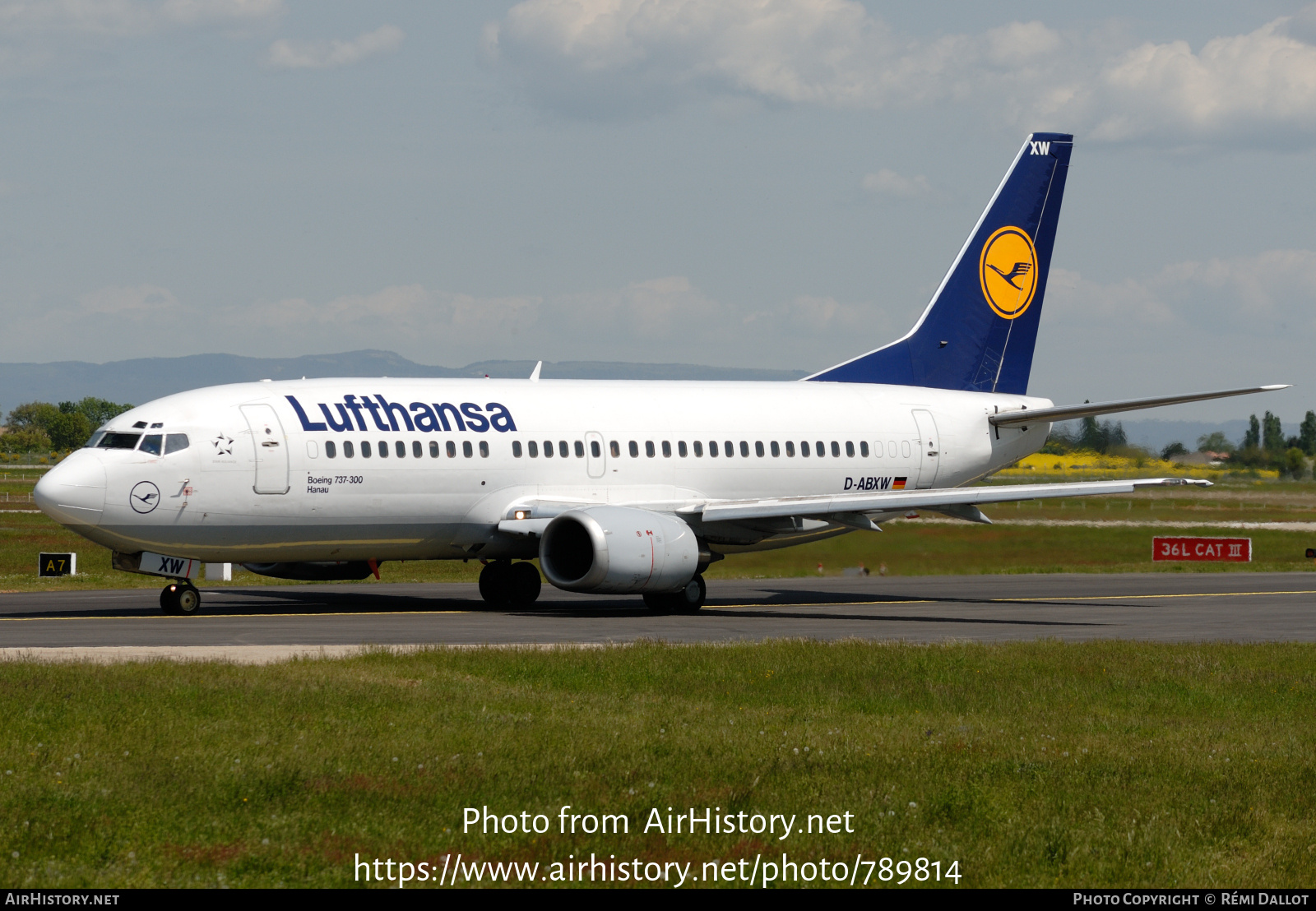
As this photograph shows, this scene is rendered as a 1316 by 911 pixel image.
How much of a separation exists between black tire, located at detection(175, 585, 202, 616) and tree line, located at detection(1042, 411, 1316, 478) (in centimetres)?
2178

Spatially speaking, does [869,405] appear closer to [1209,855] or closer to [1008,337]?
[1008,337]

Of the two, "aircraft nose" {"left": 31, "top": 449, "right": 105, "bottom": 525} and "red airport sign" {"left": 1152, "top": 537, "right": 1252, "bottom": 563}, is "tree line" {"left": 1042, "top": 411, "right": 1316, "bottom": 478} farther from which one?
"aircraft nose" {"left": 31, "top": 449, "right": 105, "bottom": 525}

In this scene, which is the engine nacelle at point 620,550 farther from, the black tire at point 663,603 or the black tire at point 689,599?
the black tire at point 663,603

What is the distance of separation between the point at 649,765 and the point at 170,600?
17.7 metres

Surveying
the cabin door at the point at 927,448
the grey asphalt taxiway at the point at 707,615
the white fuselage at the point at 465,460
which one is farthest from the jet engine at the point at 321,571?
the cabin door at the point at 927,448

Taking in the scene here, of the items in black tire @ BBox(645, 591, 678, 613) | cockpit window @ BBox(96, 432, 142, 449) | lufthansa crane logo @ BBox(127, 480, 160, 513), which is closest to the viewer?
lufthansa crane logo @ BBox(127, 480, 160, 513)

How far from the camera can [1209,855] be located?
10.2 metres

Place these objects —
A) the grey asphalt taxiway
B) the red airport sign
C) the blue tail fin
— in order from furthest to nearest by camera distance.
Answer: the red airport sign, the blue tail fin, the grey asphalt taxiway

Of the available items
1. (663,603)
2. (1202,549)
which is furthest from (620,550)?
(1202,549)

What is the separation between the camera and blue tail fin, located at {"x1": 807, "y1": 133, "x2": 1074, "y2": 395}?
3866 cm

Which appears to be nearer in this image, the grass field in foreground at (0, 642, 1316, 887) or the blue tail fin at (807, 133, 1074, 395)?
the grass field in foreground at (0, 642, 1316, 887)

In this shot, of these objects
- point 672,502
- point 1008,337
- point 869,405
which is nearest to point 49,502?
point 672,502

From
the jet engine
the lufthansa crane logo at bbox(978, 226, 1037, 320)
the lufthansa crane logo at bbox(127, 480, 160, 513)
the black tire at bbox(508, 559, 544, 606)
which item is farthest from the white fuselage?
the lufthansa crane logo at bbox(978, 226, 1037, 320)

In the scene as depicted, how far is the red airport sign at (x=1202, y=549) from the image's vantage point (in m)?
50.8
